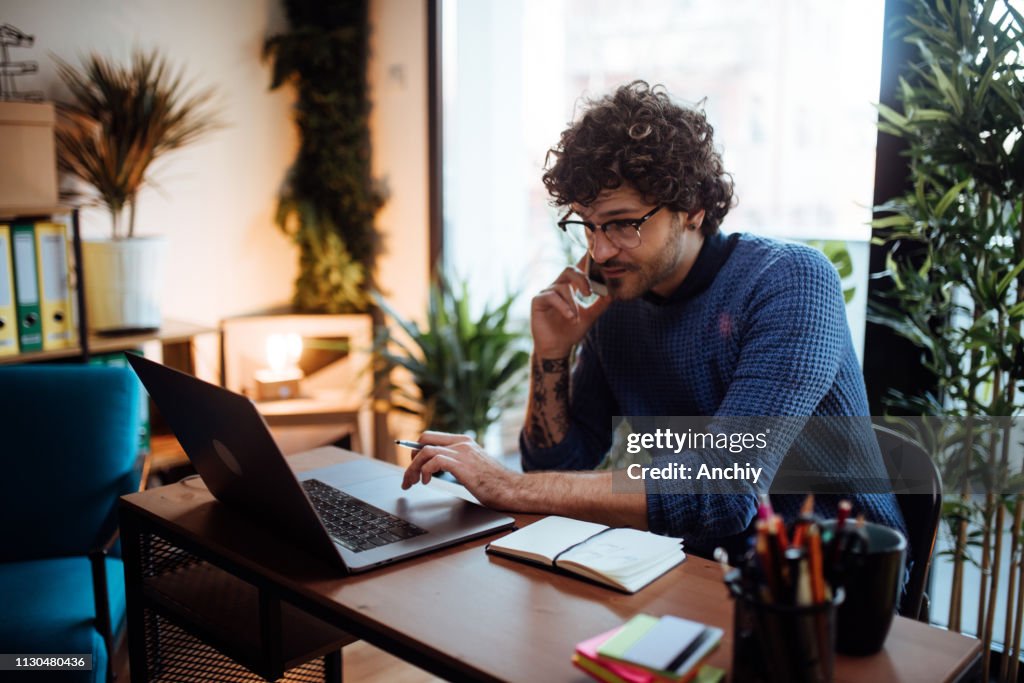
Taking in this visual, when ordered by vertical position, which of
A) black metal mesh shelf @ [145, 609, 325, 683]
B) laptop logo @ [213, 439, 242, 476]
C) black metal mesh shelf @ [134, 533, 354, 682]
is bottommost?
black metal mesh shelf @ [145, 609, 325, 683]

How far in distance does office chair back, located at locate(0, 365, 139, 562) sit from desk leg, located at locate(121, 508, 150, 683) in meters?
0.60

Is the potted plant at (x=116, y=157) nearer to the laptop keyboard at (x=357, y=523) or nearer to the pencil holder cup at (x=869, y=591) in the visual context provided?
the laptop keyboard at (x=357, y=523)

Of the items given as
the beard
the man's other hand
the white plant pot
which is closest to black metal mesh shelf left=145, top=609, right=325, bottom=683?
the man's other hand

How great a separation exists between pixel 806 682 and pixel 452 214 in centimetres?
319

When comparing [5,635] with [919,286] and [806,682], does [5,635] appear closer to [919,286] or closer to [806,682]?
[806,682]

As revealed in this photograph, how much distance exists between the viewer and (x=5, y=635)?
1735 mm

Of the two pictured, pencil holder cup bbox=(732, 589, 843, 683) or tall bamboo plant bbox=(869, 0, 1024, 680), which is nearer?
pencil holder cup bbox=(732, 589, 843, 683)

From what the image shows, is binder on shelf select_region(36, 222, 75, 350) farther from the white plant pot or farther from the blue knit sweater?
the blue knit sweater

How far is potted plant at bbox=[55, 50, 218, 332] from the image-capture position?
2908mm

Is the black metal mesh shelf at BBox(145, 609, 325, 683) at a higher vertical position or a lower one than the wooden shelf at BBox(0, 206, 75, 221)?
lower

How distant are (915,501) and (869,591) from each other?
583mm

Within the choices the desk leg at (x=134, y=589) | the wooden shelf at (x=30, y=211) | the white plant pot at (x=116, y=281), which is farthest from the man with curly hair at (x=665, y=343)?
the white plant pot at (x=116, y=281)

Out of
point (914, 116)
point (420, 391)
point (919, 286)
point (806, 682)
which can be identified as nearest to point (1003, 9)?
point (914, 116)

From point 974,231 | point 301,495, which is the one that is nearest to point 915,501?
point 974,231
